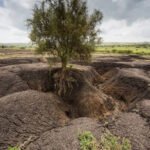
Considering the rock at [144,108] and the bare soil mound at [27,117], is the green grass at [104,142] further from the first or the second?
the rock at [144,108]

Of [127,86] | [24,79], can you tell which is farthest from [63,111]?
[127,86]

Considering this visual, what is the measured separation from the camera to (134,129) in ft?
47.9

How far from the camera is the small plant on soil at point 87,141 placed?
12.4 m

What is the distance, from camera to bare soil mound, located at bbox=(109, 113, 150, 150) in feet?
43.3

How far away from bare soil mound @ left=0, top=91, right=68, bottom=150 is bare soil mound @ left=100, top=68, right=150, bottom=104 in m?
8.37

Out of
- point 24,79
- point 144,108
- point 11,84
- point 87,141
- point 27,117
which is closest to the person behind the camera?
point 87,141

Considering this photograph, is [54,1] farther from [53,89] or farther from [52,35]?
[53,89]

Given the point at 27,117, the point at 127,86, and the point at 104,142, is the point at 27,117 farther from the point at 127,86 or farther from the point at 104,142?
the point at 127,86

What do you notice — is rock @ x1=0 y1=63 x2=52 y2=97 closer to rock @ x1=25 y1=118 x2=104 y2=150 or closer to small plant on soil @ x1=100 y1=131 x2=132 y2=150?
rock @ x1=25 y1=118 x2=104 y2=150

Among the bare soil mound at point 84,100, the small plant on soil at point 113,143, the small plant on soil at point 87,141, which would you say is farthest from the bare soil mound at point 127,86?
the small plant on soil at point 87,141

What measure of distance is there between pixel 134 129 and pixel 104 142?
2.52m

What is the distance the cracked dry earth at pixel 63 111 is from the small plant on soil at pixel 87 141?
0.28 metres

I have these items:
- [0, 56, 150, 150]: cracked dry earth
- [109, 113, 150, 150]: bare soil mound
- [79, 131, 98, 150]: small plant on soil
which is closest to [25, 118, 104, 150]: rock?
[0, 56, 150, 150]: cracked dry earth

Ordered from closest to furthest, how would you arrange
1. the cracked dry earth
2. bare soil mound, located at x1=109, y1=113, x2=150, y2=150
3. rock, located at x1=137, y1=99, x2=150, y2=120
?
bare soil mound, located at x1=109, y1=113, x2=150, y2=150 → the cracked dry earth → rock, located at x1=137, y1=99, x2=150, y2=120
